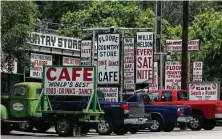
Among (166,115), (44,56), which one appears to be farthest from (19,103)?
(44,56)

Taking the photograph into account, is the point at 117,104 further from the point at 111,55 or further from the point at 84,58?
the point at 84,58

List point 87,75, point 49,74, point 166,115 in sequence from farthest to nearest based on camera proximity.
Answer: point 166,115
point 49,74
point 87,75

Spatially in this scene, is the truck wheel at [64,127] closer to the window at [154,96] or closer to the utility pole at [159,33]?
the window at [154,96]

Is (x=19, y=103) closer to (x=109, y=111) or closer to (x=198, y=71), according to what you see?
(x=109, y=111)

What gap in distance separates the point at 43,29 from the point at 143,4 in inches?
984

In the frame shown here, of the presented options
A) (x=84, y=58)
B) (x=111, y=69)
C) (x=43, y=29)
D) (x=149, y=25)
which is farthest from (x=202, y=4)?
(x=111, y=69)

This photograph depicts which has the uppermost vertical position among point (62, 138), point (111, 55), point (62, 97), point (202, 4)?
point (202, 4)

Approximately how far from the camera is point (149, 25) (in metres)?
49.2

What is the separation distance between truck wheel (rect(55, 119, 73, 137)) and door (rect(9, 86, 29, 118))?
4.93 feet

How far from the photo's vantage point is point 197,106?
27.8 metres

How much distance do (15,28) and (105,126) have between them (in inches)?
282

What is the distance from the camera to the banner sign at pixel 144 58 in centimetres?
2803

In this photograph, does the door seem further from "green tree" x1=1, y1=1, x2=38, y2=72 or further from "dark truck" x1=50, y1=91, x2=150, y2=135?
"green tree" x1=1, y1=1, x2=38, y2=72

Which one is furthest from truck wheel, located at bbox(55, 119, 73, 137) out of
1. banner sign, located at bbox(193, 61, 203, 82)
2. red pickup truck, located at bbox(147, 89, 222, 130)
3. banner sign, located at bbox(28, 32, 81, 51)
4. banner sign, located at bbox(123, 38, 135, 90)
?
banner sign, located at bbox(193, 61, 203, 82)
